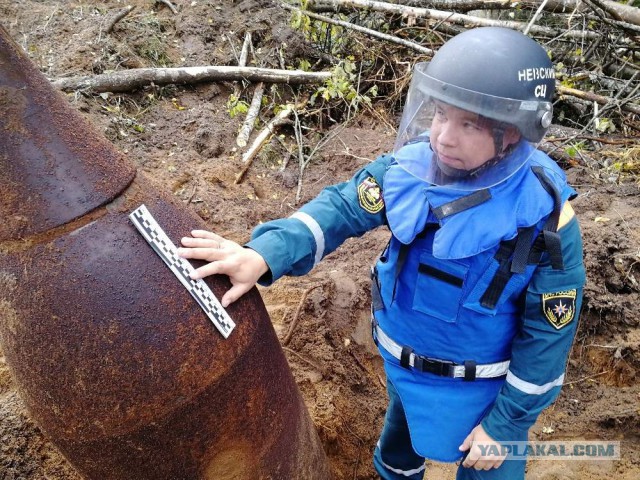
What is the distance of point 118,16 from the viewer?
550 cm

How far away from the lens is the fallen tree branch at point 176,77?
4559 mm

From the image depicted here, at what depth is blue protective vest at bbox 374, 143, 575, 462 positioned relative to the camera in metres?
1.69

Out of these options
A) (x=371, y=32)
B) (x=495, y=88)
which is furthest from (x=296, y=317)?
(x=371, y=32)

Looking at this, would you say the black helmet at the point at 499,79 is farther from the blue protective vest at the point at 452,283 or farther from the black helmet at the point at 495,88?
the blue protective vest at the point at 452,283

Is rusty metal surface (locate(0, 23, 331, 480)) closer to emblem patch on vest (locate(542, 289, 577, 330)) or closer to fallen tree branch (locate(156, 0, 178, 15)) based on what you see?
emblem patch on vest (locate(542, 289, 577, 330))

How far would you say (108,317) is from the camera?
4.45 feet

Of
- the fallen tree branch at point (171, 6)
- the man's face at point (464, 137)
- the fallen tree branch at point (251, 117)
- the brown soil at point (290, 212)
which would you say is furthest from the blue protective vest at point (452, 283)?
the fallen tree branch at point (171, 6)

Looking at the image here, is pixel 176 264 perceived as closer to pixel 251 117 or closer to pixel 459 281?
pixel 459 281

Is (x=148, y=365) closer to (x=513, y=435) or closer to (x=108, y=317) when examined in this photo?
(x=108, y=317)

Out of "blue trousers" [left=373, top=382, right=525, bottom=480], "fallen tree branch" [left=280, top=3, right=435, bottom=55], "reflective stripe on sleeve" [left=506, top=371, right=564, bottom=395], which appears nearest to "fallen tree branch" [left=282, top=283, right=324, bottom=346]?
"blue trousers" [left=373, top=382, right=525, bottom=480]

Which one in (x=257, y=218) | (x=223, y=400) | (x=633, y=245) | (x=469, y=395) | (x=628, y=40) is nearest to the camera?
(x=223, y=400)

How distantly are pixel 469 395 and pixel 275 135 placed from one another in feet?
11.8

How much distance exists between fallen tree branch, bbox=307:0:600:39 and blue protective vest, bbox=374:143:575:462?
4.40m

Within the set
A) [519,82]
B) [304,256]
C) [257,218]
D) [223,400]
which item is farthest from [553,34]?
[223,400]
